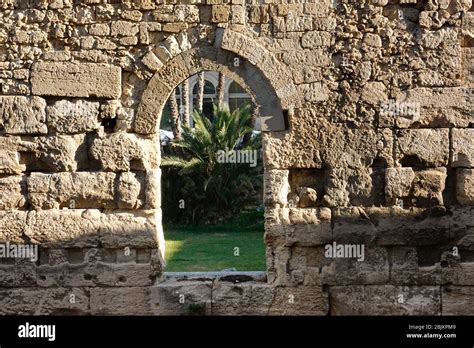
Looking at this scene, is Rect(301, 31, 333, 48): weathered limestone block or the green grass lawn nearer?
Rect(301, 31, 333, 48): weathered limestone block

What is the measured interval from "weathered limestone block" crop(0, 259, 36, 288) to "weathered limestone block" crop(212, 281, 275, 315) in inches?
81.5

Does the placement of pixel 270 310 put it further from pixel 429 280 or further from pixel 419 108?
pixel 419 108

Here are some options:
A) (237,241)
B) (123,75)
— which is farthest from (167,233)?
(123,75)

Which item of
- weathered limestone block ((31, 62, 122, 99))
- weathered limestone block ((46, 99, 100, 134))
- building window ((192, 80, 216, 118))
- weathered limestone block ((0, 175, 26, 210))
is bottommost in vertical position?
weathered limestone block ((0, 175, 26, 210))

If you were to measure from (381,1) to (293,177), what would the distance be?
2.16 meters

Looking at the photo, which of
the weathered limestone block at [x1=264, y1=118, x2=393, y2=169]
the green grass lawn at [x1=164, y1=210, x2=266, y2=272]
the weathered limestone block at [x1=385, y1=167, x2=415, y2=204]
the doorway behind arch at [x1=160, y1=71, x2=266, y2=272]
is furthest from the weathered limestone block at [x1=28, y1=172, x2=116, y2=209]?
the doorway behind arch at [x1=160, y1=71, x2=266, y2=272]

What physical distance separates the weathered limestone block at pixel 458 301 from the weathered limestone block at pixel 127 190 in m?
3.54

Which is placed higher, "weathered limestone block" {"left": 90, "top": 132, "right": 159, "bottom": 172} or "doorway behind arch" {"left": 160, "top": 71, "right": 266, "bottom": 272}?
"weathered limestone block" {"left": 90, "top": 132, "right": 159, "bottom": 172}

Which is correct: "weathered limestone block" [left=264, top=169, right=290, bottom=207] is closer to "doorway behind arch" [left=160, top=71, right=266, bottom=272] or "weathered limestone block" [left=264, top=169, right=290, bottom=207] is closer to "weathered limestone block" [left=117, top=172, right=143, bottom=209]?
"weathered limestone block" [left=117, top=172, right=143, bottom=209]

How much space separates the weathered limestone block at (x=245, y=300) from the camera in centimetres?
820

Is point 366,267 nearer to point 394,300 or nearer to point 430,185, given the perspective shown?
point 394,300

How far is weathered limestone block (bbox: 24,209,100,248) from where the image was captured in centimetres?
827

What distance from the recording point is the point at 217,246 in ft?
48.4

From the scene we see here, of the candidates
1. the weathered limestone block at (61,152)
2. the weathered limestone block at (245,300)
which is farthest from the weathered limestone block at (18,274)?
the weathered limestone block at (245,300)
